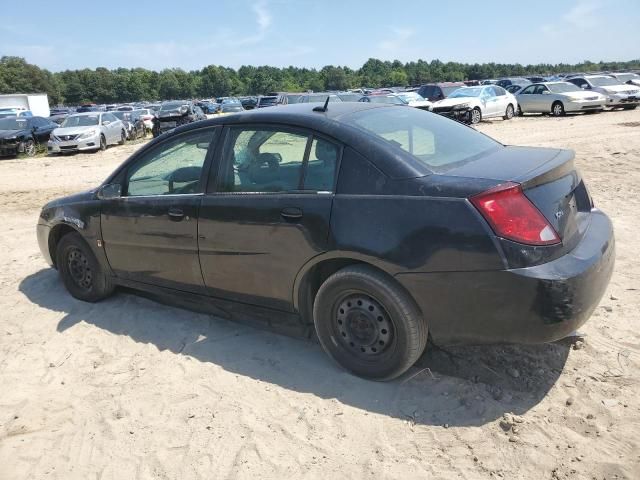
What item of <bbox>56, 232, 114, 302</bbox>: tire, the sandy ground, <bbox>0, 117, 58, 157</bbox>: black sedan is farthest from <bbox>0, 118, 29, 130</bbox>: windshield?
the sandy ground

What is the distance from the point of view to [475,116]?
22188 mm

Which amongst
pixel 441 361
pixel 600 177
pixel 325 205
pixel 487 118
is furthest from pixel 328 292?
pixel 487 118

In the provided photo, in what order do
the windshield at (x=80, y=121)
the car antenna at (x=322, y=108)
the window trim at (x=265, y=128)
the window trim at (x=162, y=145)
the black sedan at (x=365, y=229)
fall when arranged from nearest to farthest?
the black sedan at (x=365, y=229) < the window trim at (x=265, y=128) < the car antenna at (x=322, y=108) < the window trim at (x=162, y=145) < the windshield at (x=80, y=121)

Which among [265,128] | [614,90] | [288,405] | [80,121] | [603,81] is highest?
[265,128]

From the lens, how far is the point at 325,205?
325 centimetres

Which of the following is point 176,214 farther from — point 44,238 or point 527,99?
point 527,99

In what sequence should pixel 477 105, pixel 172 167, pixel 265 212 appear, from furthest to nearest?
pixel 477 105
pixel 172 167
pixel 265 212

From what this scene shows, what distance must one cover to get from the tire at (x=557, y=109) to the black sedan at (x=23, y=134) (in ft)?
69.4

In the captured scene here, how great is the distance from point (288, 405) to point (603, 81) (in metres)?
27.6

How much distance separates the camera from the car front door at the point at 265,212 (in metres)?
3.34

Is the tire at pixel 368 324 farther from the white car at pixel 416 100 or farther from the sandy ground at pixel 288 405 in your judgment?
the white car at pixel 416 100

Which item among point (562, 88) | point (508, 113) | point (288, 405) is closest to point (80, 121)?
point (508, 113)

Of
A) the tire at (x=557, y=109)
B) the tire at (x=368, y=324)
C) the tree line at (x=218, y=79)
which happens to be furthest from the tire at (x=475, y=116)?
the tree line at (x=218, y=79)

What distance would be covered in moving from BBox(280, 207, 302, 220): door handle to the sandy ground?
1.03 metres
